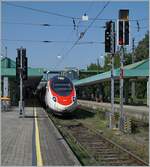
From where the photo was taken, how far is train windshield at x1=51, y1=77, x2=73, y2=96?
30.9 m

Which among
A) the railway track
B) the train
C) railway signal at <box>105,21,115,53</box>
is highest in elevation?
railway signal at <box>105,21,115,53</box>

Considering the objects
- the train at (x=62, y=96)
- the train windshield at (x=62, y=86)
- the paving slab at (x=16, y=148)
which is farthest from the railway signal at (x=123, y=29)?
the train windshield at (x=62, y=86)

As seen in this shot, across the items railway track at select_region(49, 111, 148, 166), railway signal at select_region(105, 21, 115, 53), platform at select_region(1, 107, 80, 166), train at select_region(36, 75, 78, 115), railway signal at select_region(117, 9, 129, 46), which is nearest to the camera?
platform at select_region(1, 107, 80, 166)

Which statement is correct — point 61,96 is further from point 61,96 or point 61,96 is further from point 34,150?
point 34,150

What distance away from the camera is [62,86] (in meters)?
31.3

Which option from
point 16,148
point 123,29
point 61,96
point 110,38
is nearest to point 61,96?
point 61,96

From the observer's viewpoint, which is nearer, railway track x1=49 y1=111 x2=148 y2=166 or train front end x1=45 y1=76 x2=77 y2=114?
railway track x1=49 y1=111 x2=148 y2=166

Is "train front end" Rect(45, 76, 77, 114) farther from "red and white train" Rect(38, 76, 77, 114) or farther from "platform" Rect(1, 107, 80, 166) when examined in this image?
"platform" Rect(1, 107, 80, 166)

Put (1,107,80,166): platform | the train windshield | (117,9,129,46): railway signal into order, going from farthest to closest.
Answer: the train windshield, (117,9,129,46): railway signal, (1,107,80,166): platform

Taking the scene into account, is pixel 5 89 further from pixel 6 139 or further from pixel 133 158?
pixel 133 158

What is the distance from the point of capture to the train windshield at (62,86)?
30.9m

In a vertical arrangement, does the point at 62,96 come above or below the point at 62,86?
below

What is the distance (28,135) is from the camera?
18.9 meters

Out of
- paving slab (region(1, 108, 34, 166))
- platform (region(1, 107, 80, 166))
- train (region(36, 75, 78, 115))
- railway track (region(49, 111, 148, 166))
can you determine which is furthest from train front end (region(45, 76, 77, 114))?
platform (region(1, 107, 80, 166))
